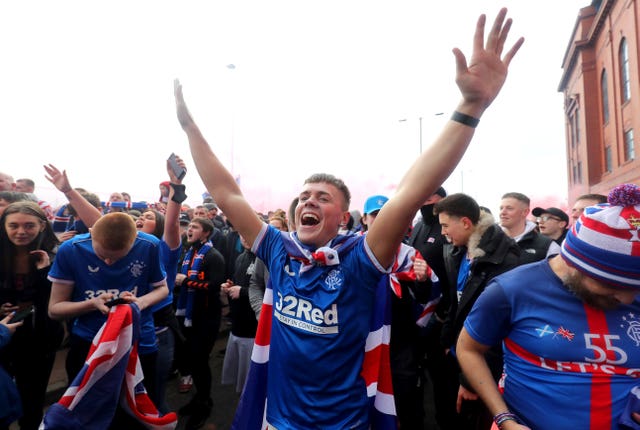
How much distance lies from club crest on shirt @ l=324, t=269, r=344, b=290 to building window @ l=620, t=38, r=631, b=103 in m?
32.6

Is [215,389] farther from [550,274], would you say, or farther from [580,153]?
[580,153]

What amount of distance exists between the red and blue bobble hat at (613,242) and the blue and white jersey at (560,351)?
0.17 meters

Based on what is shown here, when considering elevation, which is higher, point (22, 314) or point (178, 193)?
point (178, 193)

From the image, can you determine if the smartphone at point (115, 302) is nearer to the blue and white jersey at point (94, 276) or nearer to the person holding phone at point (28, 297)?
the blue and white jersey at point (94, 276)

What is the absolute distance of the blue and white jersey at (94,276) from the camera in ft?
8.80

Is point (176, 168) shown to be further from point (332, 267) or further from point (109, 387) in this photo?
point (332, 267)

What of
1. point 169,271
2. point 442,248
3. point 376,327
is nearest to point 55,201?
point 169,271

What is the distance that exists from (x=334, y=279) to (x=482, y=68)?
3.59 ft

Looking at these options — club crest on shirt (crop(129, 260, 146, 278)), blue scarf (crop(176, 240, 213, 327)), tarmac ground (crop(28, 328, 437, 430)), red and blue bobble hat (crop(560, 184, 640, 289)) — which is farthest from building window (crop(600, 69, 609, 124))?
club crest on shirt (crop(129, 260, 146, 278))

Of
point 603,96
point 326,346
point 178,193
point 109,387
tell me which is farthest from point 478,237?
point 603,96

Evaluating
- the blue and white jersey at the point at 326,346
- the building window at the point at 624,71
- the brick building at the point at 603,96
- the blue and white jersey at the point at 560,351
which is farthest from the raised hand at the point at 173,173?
the building window at the point at 624,71

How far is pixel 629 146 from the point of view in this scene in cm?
2564

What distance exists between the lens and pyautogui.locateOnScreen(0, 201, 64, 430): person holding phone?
9.36ft

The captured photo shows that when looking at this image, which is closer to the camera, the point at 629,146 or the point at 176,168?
the point at 176,168
